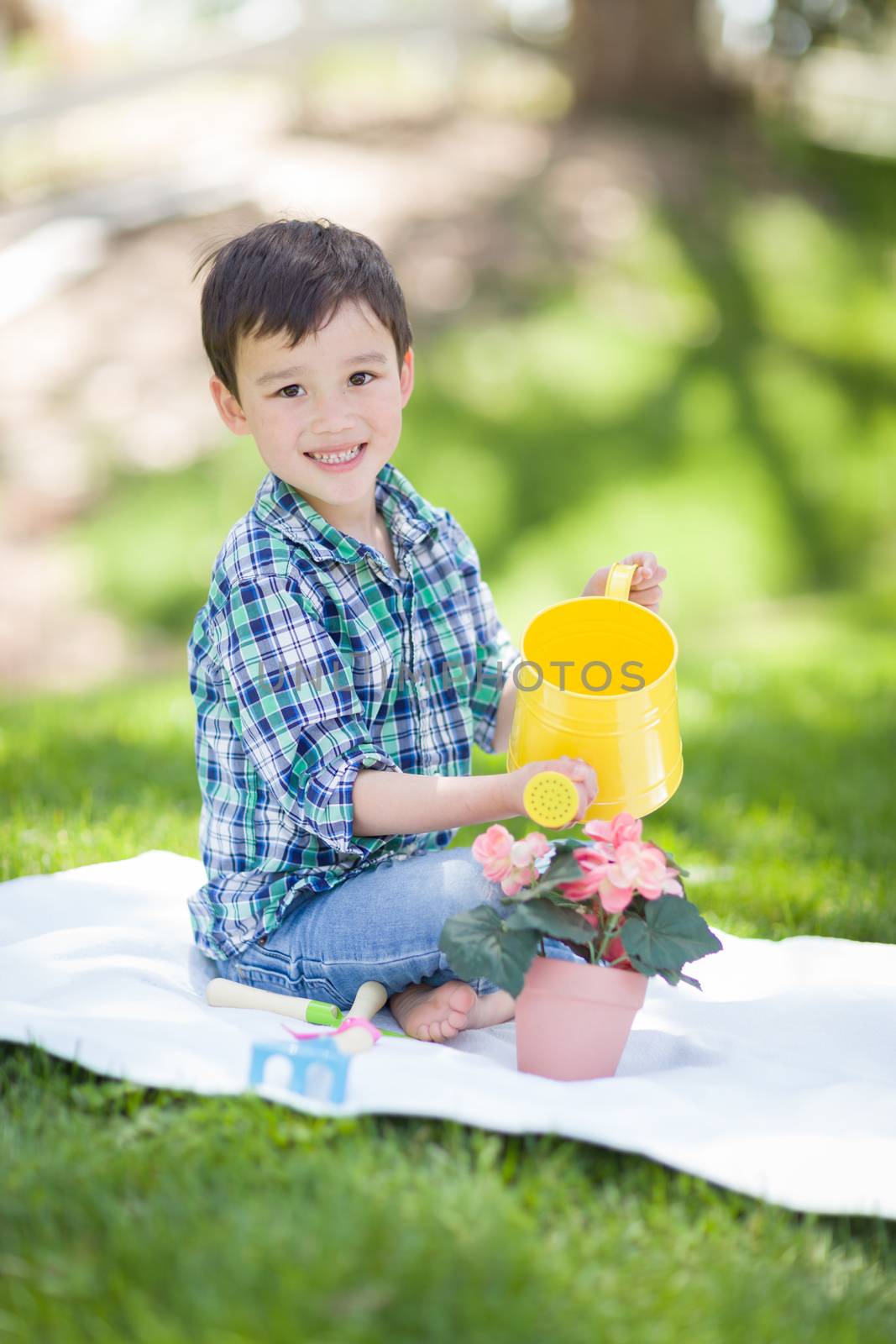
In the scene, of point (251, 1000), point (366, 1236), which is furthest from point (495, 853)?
point (366, 1236)

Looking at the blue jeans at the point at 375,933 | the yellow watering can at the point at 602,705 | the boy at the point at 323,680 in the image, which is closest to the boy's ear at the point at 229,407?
the boy at the point at 323,680

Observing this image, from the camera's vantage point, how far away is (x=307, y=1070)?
1.63 metres

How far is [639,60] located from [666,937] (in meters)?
7.89

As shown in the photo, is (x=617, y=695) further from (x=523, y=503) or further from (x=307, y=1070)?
(x=523, y=503)

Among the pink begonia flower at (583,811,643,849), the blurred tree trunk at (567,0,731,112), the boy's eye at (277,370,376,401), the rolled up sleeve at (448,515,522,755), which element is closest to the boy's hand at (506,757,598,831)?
the pink begonia flower at (583,811,643,849)

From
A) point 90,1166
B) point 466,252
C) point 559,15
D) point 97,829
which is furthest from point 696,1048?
point 559,15

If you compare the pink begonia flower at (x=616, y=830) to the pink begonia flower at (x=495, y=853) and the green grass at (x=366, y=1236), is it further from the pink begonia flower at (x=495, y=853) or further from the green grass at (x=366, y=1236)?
the green grass at (x=366, y=1236)

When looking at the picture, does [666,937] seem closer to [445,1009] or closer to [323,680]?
[445,1009]

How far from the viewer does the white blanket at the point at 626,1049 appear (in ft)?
5.17

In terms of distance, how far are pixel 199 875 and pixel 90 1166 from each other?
108cm

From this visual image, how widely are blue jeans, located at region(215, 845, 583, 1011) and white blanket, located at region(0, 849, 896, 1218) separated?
0.09m

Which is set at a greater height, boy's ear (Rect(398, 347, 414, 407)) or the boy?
boy's ear (Rect(398, 347, 414, 407))

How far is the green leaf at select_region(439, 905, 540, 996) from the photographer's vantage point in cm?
168

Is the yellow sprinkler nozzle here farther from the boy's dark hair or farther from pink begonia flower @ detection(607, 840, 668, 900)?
the boy's dark hair
